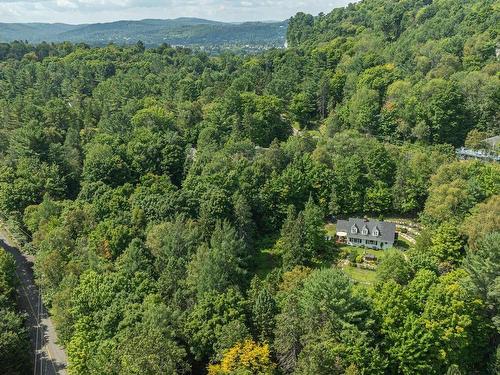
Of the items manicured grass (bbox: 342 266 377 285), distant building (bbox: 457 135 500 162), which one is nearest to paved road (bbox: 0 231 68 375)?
manicured grass (bbox: 342 266 377 285)

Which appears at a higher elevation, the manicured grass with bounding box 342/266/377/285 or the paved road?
the manicured grass with bounding box 342/266/377/285

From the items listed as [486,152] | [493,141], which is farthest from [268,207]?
[493,141]

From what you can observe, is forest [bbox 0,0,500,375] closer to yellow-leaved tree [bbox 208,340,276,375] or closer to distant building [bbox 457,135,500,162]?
yellow-leaved tree [bbox 208,340,276,375]

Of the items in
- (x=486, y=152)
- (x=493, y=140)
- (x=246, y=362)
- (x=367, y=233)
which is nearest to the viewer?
(x=246, y=362)

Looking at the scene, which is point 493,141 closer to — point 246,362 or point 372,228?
point 372,228

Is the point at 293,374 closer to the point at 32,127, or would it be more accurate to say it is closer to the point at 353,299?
the point at 353,299

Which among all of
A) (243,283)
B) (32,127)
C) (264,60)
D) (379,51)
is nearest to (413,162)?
(243,283)
